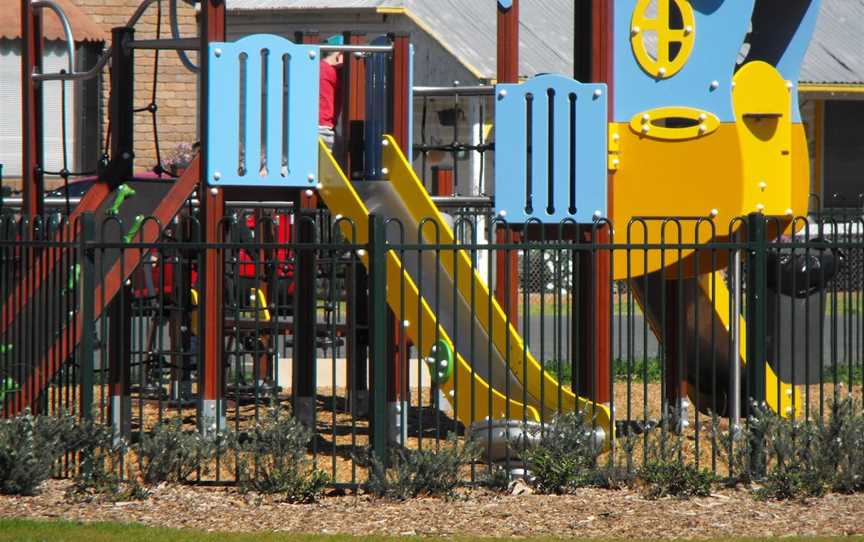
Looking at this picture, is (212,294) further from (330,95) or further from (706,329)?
(706,329)

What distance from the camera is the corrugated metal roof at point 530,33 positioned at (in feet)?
82.4

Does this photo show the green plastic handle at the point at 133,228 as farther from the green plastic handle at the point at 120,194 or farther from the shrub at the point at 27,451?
the shrub at the point at 27,451

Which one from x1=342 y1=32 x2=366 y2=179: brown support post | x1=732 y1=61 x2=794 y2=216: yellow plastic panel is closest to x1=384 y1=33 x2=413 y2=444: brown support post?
x1=342 y1=32 x2=366 y2=179: brown support post

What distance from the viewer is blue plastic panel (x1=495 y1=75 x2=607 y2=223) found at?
9.80 metres

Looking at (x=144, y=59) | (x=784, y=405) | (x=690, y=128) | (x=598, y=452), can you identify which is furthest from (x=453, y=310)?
(x=144, y=59)

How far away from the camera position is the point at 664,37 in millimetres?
10148

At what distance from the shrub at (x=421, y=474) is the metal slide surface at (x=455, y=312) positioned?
1.82 feet

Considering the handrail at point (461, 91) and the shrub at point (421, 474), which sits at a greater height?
the handrail at point (461, 91)

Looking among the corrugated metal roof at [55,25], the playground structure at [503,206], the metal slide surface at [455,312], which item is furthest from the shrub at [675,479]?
the corrugated metal roof at [55,25]

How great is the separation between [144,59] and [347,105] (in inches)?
516

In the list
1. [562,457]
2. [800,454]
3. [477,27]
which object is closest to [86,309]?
[562,457]

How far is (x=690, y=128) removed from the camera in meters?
10.1

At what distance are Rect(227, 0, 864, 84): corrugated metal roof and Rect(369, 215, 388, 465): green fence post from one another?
1564 centimetres

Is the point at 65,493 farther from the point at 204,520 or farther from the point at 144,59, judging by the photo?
the point at 144,59
